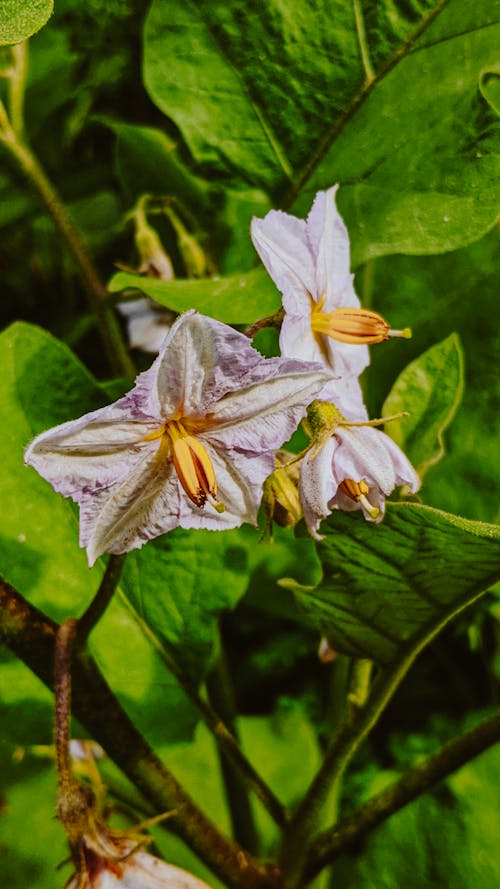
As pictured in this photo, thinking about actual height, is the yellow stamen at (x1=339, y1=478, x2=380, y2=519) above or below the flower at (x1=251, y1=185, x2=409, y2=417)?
below

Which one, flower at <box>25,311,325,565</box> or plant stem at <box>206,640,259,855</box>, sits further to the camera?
plant stem at <box>206,640,259,855</box>

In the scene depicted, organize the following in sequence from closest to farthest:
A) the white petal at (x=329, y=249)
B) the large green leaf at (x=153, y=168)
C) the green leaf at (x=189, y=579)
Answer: the white petal at (x=329, y=249), the green leaf at (x=189, y=579), the large green leaf at (x=153, y=168)

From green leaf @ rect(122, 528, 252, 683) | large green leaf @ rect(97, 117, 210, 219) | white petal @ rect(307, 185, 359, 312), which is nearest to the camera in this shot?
white petal @ rect(307, 185, 359, 312)

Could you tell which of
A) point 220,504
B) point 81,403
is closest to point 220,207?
point 81,403

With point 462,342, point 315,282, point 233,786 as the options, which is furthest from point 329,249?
point 233,786

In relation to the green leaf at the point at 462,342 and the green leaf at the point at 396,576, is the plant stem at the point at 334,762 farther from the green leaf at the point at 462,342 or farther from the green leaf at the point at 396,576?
the green leaf at the point at 462,342

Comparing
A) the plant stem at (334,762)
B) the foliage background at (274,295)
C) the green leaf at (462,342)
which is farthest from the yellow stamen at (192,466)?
the green leaf at (462,342)

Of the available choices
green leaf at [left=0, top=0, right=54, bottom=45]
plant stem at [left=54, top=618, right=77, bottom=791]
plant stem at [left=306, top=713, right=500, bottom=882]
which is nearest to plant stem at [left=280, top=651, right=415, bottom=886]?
plant stem at [left=306, top=713, right=500, bottom=882]

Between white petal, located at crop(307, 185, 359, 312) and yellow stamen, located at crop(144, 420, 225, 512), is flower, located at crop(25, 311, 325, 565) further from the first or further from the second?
white petal, located at crop(307, 185, 359, 312)
